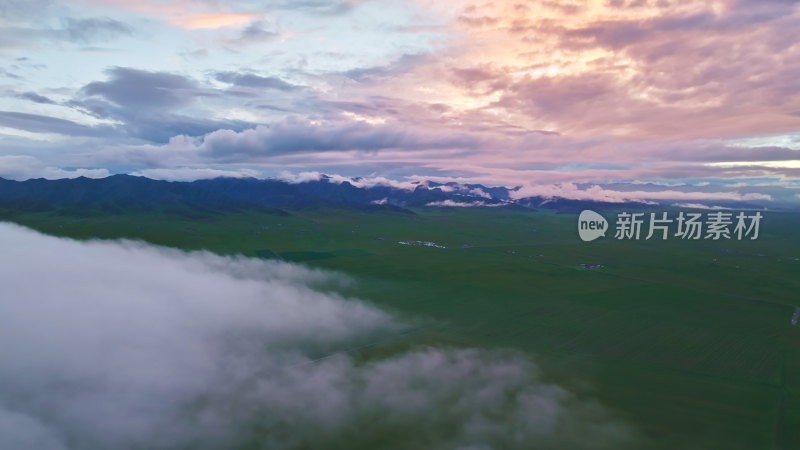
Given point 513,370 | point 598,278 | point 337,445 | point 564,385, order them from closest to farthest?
point 337,445 < point 564,385 < point 513,370 < point 598,278

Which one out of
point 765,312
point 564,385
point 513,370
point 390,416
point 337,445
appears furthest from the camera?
point 765,312

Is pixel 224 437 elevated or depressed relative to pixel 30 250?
depressed

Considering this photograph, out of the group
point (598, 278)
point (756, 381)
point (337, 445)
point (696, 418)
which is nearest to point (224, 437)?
point (337, 445)

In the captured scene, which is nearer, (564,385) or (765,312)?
(564,385)

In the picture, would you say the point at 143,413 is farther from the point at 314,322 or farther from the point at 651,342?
the point at 651,342

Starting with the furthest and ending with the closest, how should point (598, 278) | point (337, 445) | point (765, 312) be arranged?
1. point (598, 278)
2. point (765, 312)
3. point (337, 445)

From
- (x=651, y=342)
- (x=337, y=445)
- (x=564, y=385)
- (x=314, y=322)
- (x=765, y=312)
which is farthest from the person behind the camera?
(x=765, y=312)

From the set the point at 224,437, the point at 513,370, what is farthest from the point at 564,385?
the point at 224,437

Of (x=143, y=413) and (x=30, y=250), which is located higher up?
(x=30, y=250)

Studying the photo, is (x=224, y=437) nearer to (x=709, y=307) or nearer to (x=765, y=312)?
(x=709, y=307)
